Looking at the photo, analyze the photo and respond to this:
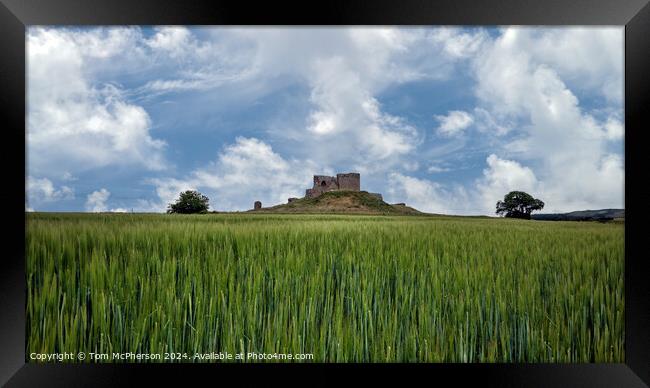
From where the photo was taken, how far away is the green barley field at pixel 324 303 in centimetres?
125

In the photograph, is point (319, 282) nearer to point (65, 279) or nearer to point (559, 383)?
point (559, 383)

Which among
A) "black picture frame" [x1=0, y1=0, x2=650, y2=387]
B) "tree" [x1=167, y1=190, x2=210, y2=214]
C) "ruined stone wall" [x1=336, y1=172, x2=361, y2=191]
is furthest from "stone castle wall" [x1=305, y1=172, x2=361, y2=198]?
"black picture frame" [x1=0, y1=0, x2=650, y2=387]

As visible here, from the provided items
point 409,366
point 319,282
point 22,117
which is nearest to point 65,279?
point 22,117

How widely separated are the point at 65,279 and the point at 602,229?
247cm

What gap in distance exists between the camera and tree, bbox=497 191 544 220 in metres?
1.72

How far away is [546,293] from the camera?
4.93 ft

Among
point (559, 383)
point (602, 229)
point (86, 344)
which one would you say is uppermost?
point (602, 229)

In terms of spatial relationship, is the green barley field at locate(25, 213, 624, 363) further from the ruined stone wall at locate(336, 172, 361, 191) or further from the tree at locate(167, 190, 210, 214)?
the ruined stone wall at locate(336, 172, 361, 191)
